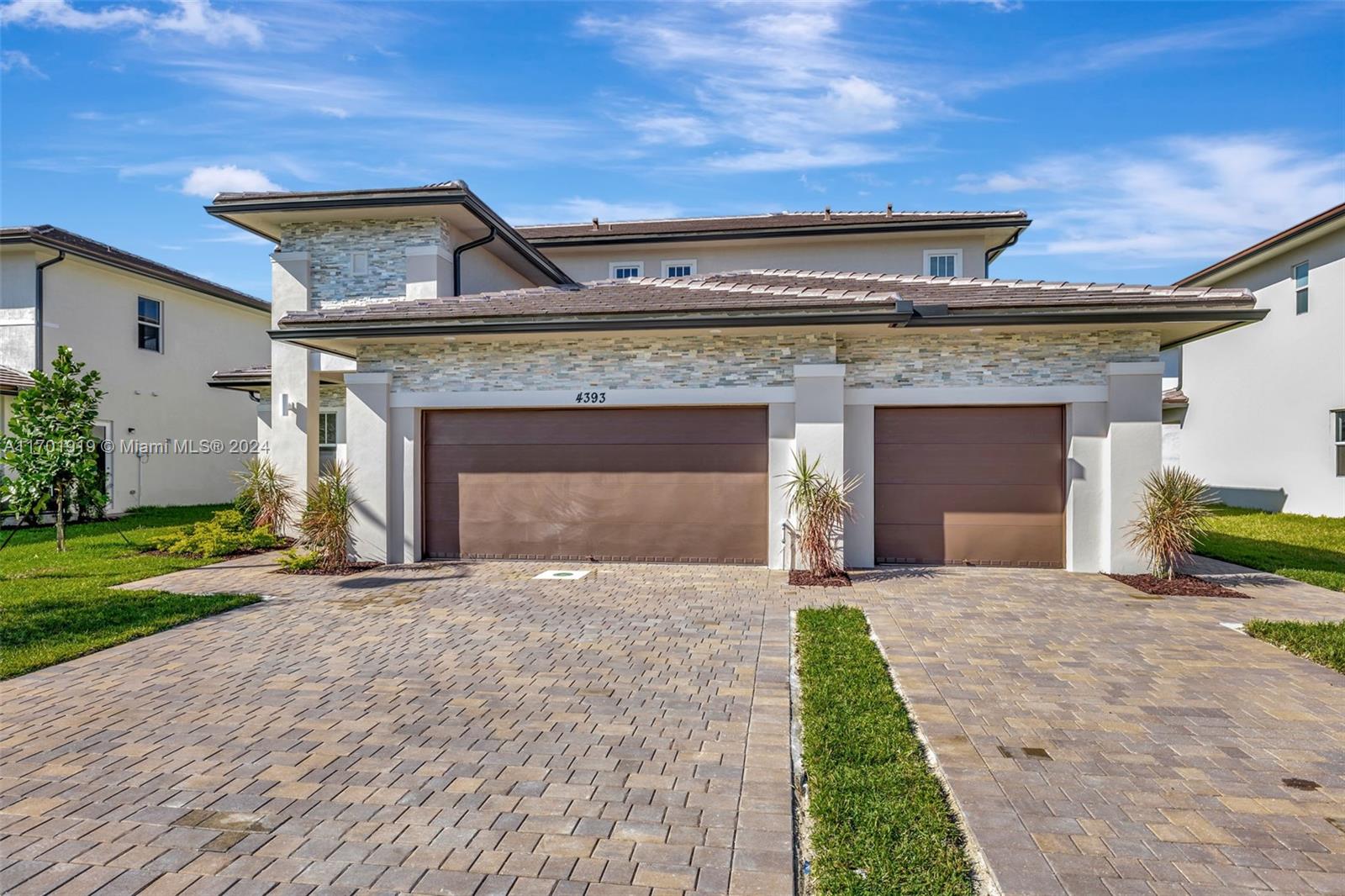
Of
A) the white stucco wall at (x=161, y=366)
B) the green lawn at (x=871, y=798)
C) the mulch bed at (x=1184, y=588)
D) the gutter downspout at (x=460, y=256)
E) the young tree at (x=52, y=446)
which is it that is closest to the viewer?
the green lawn at (x=871, y=798)

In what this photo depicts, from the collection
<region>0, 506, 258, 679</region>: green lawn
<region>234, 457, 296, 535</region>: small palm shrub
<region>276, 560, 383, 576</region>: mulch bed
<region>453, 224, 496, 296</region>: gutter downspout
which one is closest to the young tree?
<region>0, 506, 258, 679</region>: green lawn

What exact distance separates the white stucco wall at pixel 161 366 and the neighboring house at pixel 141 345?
28 mm

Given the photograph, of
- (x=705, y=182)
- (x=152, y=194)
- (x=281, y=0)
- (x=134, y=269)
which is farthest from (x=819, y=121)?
(x=134, y=269)

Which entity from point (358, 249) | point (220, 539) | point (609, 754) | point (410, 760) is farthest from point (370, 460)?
point (609, 754)

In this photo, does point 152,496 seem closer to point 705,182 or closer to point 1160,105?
point 705,182

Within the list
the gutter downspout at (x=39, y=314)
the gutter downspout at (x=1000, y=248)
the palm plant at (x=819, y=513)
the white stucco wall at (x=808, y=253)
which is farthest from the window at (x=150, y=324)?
the gutter downspout at (x=1000, y=248)

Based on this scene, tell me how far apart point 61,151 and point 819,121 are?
11.6 m

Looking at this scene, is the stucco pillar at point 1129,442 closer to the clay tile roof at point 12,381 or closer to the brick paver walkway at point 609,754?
the brick paver walkway at point 609,754

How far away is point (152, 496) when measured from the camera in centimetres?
2011

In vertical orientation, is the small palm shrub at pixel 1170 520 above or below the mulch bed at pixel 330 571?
above

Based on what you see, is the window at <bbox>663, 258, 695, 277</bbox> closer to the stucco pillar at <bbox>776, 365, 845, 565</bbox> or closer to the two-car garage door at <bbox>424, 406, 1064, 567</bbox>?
the two-car garage door at <bbox>424, 406, 1064, 567</bbox>

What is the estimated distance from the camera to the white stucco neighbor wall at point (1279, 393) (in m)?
17.4

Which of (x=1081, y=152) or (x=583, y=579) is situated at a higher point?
(x=1081, y=152)

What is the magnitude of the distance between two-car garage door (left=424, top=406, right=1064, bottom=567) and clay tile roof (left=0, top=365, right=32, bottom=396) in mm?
10910
